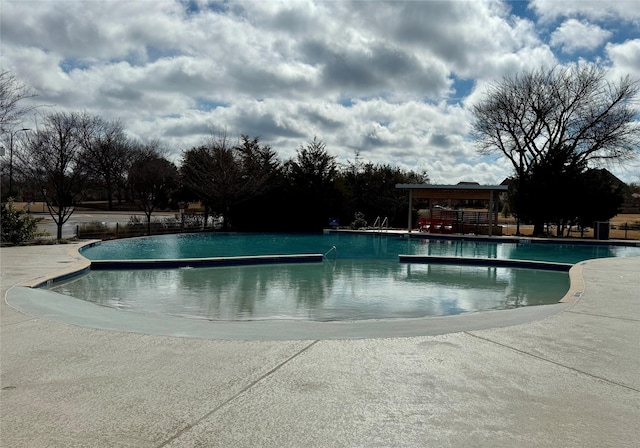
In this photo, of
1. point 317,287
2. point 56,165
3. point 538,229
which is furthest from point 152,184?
point 538,229

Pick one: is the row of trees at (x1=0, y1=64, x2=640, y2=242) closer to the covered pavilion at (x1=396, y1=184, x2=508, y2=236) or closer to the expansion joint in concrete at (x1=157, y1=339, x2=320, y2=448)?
the covered pavilion at (x1=396, y1=184, x2=508, y2=236)

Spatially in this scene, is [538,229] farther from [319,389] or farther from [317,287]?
[319,389]

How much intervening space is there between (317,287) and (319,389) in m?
6.81

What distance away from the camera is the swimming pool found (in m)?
7.90

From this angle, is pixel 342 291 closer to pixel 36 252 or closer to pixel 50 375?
pixel 50 375

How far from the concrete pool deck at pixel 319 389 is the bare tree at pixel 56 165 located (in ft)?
48.8

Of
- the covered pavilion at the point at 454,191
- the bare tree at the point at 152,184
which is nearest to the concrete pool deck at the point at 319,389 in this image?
the covered pavilion at the point at 454,191

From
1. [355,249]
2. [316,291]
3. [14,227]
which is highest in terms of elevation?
[14,227]

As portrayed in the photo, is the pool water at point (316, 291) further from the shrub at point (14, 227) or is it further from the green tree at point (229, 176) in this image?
the green tree at point (229, 176)

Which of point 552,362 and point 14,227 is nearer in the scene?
point 552,362

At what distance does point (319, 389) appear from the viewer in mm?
3467

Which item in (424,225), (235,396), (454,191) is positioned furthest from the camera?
(424,225)

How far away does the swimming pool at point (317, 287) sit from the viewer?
25.9ft

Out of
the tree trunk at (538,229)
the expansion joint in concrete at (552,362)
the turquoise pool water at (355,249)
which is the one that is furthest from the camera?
the tree trunk at (538,229)
